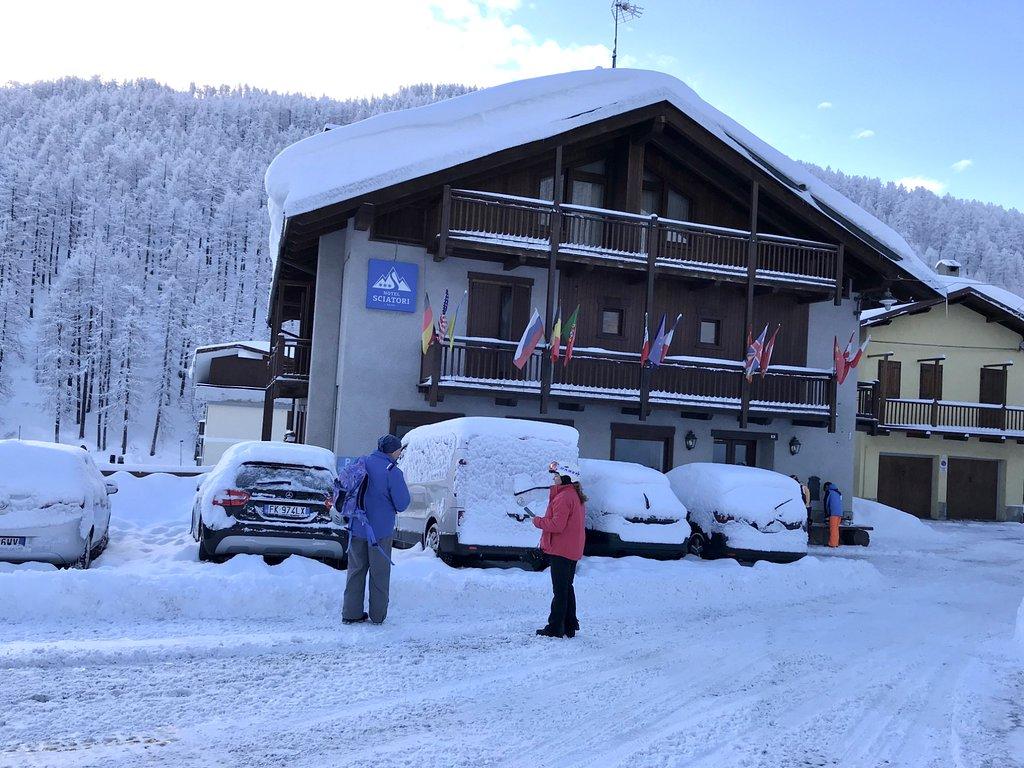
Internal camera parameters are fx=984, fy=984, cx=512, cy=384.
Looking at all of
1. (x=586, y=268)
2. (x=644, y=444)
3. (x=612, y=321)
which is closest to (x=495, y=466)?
(x=586, y=268)

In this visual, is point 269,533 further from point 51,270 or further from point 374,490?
point 51,270

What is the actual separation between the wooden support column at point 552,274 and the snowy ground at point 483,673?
8.94 metres

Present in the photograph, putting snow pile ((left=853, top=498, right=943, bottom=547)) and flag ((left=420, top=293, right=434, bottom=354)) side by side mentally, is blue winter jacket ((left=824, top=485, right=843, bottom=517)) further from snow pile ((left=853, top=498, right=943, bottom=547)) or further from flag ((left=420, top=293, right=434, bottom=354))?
flag ((left=420, top=293, right=434, bottom=354))

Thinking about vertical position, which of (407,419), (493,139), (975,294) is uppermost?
(493,139)

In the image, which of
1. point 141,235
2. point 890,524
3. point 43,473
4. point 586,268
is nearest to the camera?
point 43,473

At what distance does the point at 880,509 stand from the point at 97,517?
69.3 ft

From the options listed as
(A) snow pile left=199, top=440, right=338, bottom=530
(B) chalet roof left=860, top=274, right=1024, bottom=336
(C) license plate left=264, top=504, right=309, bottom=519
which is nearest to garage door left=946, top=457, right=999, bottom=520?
(B) chalet roof left=860, top=274, right=1024, bottom=336

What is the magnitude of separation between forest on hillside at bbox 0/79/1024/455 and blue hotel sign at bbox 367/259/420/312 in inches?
2311

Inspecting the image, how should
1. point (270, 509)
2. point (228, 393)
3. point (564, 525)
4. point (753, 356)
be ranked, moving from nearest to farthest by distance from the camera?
point (564, 525) → point (270, 509) → point (753, 356) → point (228, 393)

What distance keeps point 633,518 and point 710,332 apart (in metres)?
11.6

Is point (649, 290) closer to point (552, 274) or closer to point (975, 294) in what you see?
point (552, 274)

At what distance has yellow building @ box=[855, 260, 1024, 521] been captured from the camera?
3291cm

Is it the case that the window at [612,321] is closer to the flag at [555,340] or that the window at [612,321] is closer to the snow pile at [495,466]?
the flag at [555,340]

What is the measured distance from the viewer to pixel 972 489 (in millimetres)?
34219
